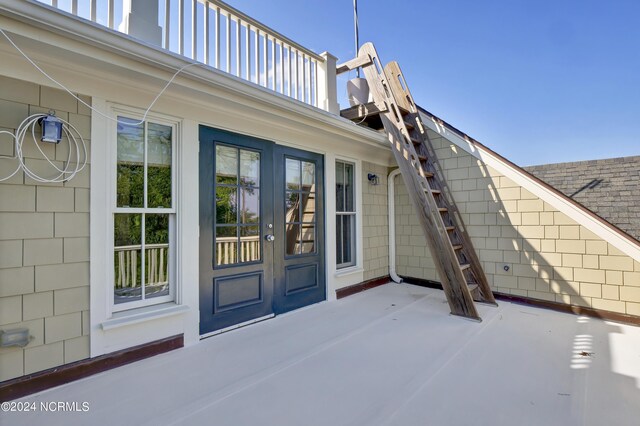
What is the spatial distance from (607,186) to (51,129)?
8722mm

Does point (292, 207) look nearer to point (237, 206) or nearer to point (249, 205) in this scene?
point (249, 205)

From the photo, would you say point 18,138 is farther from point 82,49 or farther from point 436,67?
point 436,67

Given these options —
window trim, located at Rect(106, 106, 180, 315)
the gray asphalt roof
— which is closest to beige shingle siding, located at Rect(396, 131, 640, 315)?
the gray asphalt roof

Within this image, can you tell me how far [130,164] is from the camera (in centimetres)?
254

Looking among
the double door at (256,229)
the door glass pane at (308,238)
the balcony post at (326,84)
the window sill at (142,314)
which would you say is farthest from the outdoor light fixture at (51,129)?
the balcony post at (326,84)

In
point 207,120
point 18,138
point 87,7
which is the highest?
point 87,7

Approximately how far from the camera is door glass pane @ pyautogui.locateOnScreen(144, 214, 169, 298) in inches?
105

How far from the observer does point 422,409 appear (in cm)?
184

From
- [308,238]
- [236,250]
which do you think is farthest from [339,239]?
[236,250]

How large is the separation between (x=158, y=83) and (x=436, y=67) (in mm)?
7484

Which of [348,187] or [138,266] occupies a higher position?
[348,187]

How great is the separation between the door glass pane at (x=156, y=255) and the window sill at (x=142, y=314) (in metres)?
0.15

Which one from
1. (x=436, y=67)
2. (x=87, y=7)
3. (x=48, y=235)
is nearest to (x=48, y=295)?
(x=48, y=235)

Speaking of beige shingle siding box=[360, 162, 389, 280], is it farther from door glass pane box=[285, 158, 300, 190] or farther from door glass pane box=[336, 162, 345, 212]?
door glass pane box=[285, 158, 300, 190]
